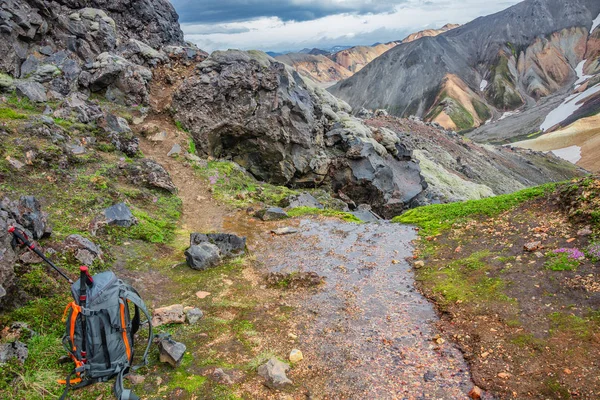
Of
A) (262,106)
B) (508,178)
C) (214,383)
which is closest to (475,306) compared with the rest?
(214,383)

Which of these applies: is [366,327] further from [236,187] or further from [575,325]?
[236,187]

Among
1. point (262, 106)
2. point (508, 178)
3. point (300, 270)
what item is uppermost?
point (262, 106)

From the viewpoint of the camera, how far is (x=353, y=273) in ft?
42.5

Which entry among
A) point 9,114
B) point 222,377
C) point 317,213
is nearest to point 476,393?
point 222,377

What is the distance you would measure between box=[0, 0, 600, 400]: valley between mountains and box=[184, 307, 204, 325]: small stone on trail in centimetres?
8

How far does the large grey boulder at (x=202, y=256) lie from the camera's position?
12.5 metres

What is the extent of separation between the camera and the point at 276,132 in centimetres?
2714

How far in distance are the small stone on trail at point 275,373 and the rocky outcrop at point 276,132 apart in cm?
2063

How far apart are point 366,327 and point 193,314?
4.65 meters

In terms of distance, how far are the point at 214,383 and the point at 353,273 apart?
6943 millimetres

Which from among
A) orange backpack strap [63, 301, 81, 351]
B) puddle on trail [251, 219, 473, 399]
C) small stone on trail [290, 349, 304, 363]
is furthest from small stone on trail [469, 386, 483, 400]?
orange backpack strap [63, 301, 81, 351]

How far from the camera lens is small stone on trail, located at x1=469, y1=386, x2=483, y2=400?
6.98 m

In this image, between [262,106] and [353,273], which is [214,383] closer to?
[353,273]

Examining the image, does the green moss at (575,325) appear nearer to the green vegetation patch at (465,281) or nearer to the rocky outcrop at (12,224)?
the green vegetation patch at (465,281)
